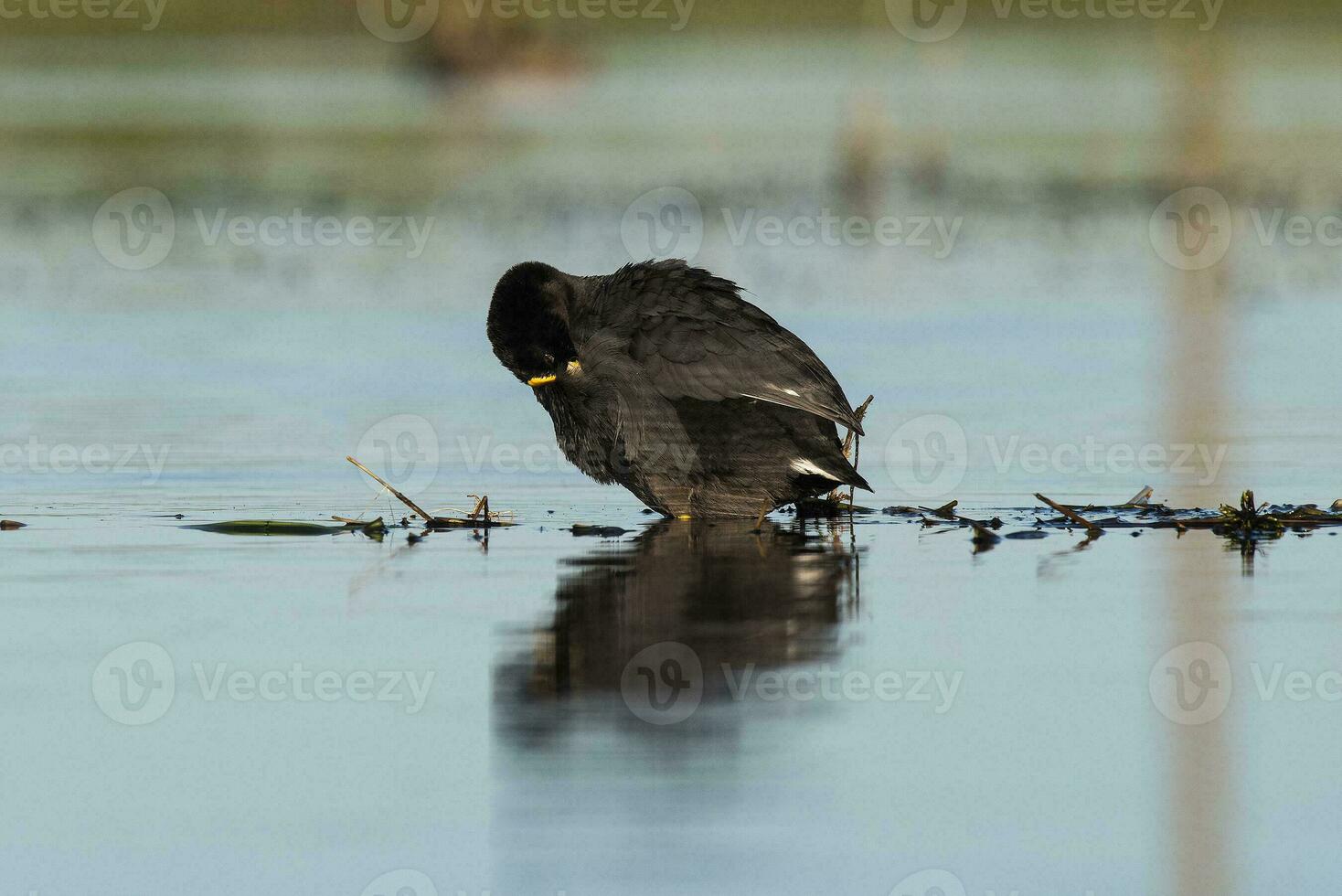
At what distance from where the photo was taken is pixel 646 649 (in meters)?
6.16

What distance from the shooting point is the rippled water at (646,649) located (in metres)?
4.66

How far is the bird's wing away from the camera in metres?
8.59

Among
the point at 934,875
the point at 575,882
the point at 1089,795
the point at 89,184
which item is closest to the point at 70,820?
the point at 575,882

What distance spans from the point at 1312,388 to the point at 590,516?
199 inches

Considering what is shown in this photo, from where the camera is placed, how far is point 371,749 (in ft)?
17.6

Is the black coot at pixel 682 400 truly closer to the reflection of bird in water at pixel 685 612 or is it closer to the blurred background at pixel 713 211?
the reflection of bird in water at pixel 685 612

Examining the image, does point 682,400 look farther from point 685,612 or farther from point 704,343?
point 685,612

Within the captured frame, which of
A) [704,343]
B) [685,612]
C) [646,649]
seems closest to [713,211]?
[704,343]

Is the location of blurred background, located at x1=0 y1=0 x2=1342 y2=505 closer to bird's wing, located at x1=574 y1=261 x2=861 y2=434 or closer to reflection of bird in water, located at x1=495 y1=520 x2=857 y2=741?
bird's wing, located at x1=574 y1=261 x2=861 y2=434

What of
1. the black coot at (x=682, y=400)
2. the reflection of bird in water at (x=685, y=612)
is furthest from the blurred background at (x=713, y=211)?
the reflection of bird in water at (x=685, y=612)

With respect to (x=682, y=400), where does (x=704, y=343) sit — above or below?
above

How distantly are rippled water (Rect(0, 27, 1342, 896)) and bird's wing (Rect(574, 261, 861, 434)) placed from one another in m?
0.56

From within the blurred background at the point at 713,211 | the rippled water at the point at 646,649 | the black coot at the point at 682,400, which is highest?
the blurred background at the point at 713,211

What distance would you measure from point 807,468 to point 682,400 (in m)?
0.58
